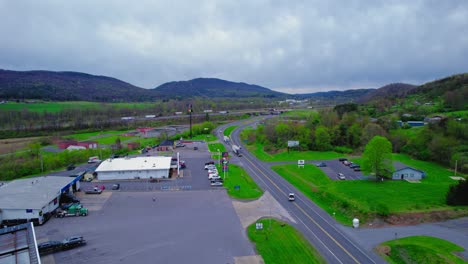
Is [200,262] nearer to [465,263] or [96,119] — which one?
[465,263]

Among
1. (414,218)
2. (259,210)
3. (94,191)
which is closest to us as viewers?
(414,218)

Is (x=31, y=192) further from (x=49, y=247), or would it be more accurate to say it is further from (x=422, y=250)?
(x=422, y=250)

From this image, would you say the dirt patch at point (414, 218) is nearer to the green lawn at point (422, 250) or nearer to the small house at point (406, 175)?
the green lawn at point (422, 250)

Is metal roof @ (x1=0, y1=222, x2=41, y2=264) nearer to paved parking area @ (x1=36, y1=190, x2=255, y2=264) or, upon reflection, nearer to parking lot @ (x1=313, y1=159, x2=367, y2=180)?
paved parking area @ (x1=36, y1=190, x2=255, y2=264)

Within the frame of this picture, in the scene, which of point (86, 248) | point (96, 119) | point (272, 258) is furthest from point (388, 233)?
point (96, 119)

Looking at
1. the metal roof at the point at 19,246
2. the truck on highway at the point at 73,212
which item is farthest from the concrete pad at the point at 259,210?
the metal roof at the point at 19,246

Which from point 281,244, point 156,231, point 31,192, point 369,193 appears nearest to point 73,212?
point 31,192
